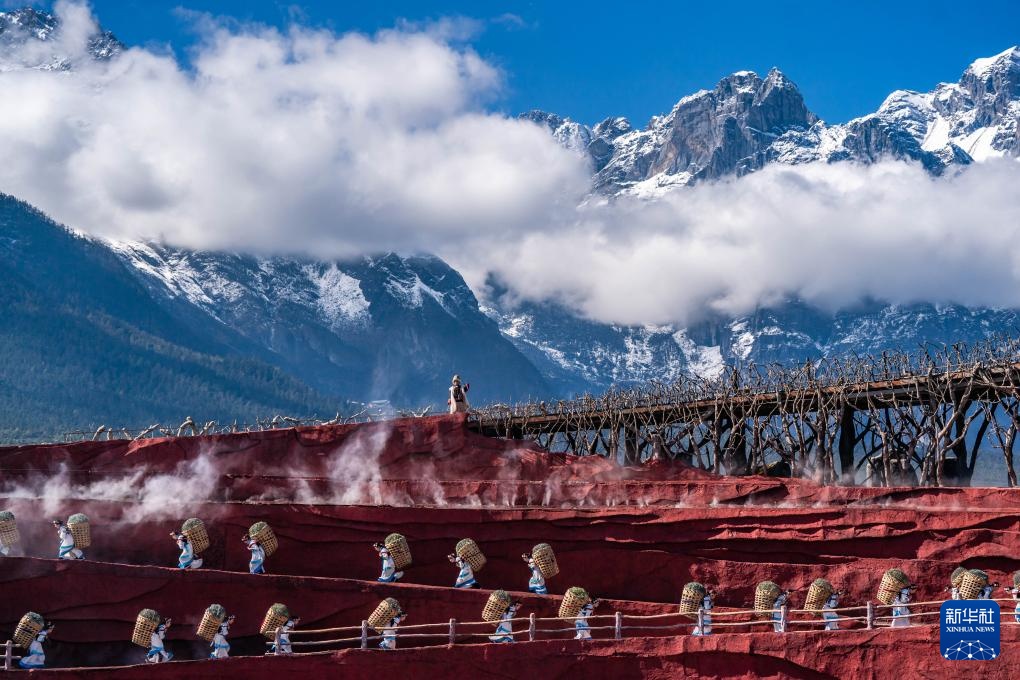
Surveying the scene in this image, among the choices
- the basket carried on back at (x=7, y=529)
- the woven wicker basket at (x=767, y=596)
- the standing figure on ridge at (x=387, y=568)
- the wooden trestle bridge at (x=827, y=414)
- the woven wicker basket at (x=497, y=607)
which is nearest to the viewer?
the woven wicker basket at (x=497, y=607)

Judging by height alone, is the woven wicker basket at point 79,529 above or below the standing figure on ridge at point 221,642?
above

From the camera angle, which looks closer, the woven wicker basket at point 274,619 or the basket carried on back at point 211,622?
the basket carried on back at point 211,622

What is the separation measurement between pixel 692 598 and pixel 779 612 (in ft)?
9.74

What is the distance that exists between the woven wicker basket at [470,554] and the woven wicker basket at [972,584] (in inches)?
464

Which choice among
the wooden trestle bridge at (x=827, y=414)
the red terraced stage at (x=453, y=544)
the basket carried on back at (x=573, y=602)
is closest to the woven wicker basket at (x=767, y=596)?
the red terraced stage at (x=453, y=544)

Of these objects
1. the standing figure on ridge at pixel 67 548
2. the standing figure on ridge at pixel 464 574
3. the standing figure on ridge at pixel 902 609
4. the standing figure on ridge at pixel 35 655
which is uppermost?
the standing figure on ridge at pixel 67 548

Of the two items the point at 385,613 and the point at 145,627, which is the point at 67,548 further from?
the point at 385,613

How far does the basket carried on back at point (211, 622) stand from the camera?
31734 millimetres

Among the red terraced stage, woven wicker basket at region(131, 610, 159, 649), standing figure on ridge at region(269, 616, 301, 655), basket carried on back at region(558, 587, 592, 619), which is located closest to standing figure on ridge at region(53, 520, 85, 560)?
the red terraced stage

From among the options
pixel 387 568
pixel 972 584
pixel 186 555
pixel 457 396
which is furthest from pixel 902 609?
pixel 457 396

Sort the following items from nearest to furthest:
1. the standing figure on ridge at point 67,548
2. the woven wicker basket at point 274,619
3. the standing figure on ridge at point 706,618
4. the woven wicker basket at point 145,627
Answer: the standing figure on ridge at point 706,618, the woven wicker basket at point 145,627, the woven wicker basket at point 274,619, the standing figure on ridge at point 67,548
